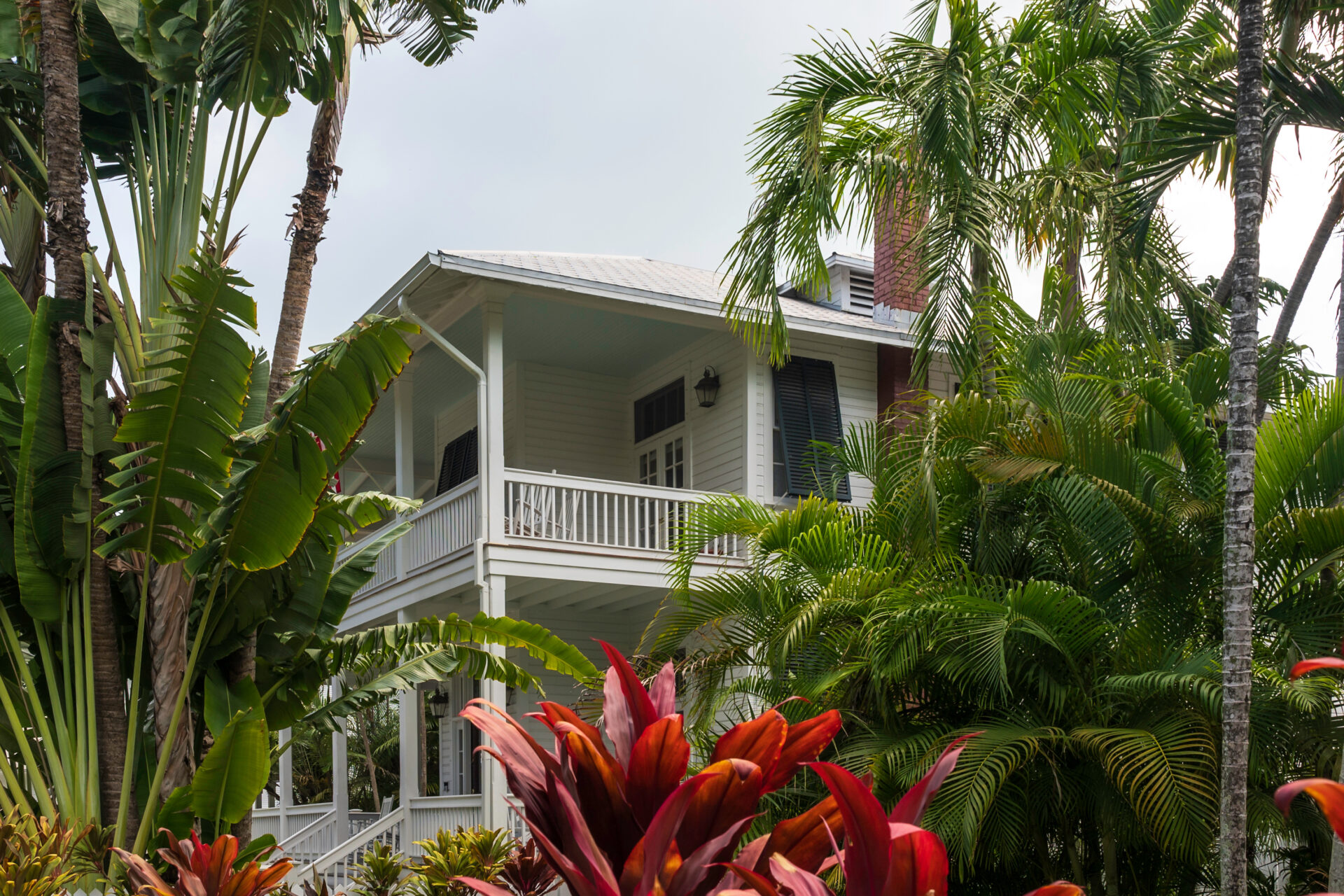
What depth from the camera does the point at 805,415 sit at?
14.3m

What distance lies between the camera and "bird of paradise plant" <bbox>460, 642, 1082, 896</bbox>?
2.05m

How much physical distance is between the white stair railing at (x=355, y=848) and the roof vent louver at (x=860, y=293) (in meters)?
9.44

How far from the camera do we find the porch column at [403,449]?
14.1m

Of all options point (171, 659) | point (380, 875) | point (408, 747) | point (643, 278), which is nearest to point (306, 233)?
point (171, 659)

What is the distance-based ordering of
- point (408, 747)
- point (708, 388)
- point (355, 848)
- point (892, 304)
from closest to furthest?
1. point (355, 848)
2. point (408, 747)
3. point (708, 388)
4. point (892, 304)

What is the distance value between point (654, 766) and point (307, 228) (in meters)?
7.42

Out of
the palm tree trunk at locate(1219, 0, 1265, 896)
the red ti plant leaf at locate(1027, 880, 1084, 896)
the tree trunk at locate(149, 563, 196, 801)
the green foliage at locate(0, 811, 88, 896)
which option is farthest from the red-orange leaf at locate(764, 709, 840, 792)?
the tree trunk at locate(149, 563, 196, 801)

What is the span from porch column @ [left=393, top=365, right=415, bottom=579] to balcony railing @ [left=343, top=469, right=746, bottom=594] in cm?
3

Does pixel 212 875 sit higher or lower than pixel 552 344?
lower

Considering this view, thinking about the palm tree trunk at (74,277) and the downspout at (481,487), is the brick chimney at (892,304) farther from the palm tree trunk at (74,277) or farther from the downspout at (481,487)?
the palm tree trunk at (74,277)

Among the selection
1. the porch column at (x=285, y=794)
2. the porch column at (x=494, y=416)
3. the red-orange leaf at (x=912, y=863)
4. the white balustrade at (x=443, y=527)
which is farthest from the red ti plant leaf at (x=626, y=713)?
the porch column at (x=285, y=794)

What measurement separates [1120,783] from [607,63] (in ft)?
35.2

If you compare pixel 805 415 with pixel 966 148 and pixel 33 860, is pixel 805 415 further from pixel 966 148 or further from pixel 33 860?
pixel 33 860

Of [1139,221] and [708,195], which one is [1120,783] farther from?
[708,195]
